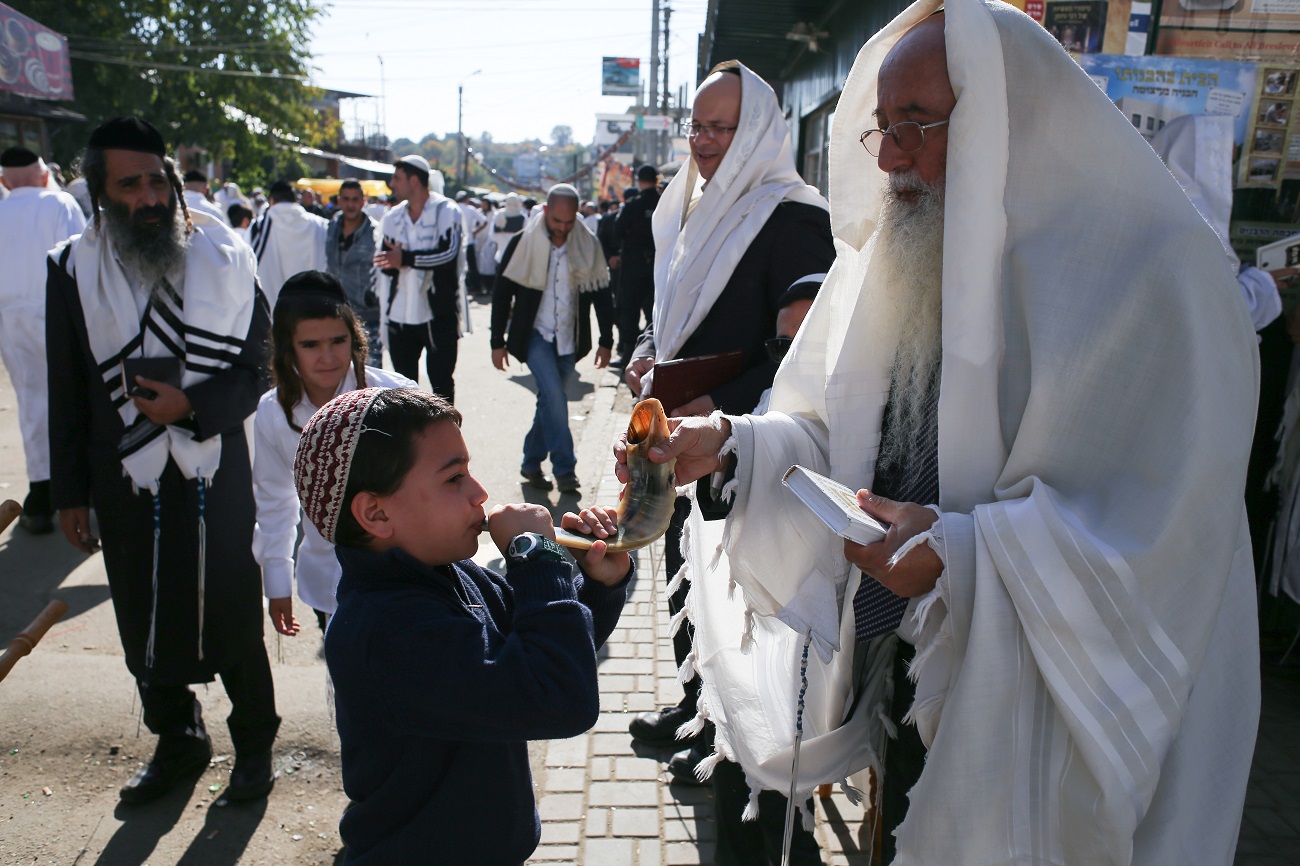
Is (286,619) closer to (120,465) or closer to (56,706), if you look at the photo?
(120,465)

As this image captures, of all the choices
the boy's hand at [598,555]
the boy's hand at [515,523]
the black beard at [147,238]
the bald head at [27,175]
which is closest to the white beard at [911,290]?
the boy's hand at [598,555]

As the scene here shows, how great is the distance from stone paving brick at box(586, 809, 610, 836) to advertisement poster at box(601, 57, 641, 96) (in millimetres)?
62739

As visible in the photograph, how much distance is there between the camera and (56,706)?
3.76 meters

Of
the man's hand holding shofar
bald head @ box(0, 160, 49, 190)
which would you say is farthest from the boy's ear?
bald head @ box(0, 160, 49, 190)

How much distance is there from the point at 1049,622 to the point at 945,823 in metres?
0.41

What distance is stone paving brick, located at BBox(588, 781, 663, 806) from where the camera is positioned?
3.23 metres

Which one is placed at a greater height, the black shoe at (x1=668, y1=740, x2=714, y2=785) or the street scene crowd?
the street scene crowd

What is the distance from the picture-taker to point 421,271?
6738mm

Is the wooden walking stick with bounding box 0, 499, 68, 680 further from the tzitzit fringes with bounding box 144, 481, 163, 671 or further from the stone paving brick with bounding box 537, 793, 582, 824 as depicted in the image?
the stone paving brick with bounding box 537, 793, 582, 824

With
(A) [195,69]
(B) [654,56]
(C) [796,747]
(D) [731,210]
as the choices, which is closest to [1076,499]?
(C) [796,747]

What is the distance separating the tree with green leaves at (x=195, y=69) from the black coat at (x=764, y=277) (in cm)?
3189

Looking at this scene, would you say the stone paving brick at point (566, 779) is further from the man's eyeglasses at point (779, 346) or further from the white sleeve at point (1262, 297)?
the white sleeve at point (1262, 297)

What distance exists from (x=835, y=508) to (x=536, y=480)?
530 centimetres

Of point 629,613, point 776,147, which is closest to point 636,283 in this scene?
point 629,613
